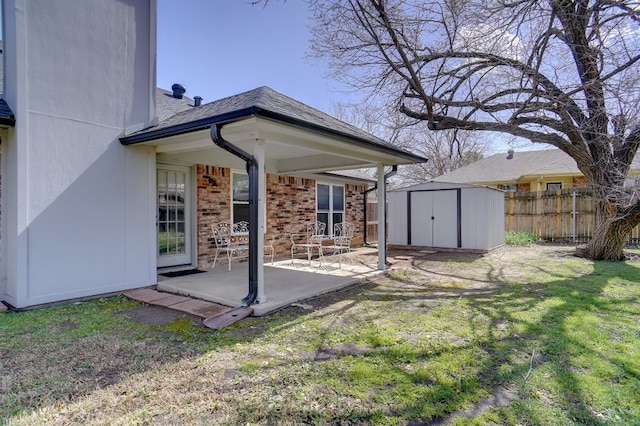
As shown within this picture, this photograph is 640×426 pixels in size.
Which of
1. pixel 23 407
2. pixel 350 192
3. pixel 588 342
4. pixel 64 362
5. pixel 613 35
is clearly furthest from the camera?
pixel 350 192

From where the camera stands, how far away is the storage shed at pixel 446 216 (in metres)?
10.5

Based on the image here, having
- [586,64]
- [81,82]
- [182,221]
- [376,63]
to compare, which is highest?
[376,63]

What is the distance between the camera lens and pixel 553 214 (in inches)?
510

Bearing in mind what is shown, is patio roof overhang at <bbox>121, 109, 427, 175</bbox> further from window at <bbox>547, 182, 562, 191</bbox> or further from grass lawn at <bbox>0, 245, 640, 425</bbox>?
window at <bbox>547, 182, 562, 191</bbox>

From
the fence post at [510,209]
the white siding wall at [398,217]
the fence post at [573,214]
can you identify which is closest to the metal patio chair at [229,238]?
the white siding wall at [398,217]

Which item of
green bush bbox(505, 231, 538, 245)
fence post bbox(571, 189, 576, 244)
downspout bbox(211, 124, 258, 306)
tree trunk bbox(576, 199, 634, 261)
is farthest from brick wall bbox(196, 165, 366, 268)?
fence post bbox(571, 189, 576, 244)

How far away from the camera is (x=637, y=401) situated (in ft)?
8.30

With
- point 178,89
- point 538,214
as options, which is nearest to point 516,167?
point 538,214

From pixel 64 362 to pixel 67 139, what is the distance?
3.35 m

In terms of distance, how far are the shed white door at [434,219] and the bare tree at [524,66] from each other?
→ 294 centimetres

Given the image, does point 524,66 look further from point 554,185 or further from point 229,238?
point 554,185

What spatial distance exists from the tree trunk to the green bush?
341cm

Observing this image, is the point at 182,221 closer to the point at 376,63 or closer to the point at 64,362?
the point at 64,362

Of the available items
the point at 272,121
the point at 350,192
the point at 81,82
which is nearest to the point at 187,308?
the point at 272,121
